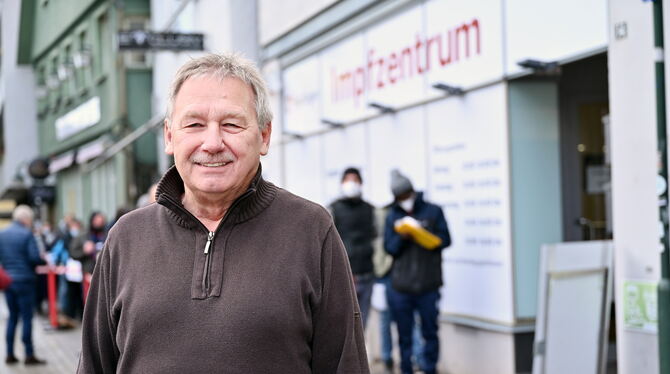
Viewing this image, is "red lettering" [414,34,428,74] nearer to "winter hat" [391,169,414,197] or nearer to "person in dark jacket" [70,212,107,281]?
"winter hat" [391,169,414,197]

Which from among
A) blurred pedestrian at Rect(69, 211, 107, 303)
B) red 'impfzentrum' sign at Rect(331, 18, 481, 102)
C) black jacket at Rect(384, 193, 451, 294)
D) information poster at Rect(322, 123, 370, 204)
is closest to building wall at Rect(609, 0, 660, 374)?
black jacket at Rect(384, 193, 451, 294)

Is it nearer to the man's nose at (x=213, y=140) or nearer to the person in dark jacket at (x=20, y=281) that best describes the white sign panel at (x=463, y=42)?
the person in dark jacket at (x=20, y=281)

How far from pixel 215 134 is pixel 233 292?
15.7 inches

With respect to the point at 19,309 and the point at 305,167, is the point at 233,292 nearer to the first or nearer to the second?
the point at 19,309

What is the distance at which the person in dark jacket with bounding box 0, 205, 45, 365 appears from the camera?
12.5 m

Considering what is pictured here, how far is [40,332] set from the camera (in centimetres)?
1664

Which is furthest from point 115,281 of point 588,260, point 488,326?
point 488,326

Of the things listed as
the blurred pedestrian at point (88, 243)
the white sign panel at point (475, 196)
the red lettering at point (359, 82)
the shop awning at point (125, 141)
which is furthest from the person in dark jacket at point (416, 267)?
the shop awning at point (125, 141)

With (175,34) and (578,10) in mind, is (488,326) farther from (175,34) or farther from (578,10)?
(175,34)

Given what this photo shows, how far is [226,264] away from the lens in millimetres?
2709

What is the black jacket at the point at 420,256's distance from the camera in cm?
910

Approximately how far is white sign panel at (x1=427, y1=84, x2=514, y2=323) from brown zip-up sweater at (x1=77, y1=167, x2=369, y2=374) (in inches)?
255

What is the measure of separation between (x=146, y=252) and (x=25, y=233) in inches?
420

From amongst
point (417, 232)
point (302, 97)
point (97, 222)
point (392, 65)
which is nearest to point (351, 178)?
point (417, 232)
